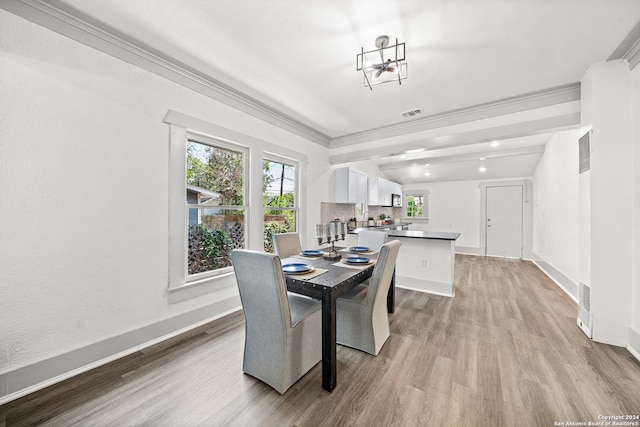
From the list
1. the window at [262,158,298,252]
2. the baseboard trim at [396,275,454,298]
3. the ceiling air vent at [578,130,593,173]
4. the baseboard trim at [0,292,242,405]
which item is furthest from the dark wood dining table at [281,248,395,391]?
the ceiling air vent at [578,130,593,173]

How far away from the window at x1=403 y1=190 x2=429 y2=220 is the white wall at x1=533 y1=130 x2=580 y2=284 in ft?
8.79

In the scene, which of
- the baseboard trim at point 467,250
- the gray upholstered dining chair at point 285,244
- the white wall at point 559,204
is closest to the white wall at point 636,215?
the white wall at point 559,204

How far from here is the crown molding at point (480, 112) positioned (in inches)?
110

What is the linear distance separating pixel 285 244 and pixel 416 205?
19.9 ft

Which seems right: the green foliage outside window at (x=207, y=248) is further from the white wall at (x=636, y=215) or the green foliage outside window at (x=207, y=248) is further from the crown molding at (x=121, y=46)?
the white wall at (x=636, y=215)

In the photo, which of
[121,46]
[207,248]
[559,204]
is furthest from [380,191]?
[121,46]

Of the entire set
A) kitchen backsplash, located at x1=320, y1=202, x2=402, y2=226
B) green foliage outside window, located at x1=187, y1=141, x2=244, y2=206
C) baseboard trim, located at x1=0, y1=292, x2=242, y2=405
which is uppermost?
green foliage outside window, located at x1=187, y1=141, x2=244, y2=206

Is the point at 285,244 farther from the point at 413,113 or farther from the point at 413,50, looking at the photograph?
the point at 413,113

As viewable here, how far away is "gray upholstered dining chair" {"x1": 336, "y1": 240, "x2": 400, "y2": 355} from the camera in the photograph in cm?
201

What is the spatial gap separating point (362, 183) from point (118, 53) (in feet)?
14.7

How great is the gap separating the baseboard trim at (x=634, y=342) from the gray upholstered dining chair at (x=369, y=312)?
6.80 feet

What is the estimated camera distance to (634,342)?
2.11 meters

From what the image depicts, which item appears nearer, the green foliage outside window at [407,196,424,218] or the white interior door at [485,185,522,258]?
the white interior door at [485,185,522,258]

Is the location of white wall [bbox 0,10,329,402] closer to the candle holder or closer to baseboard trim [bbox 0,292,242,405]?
baseboard trim [bbox 0,292,242,405]
